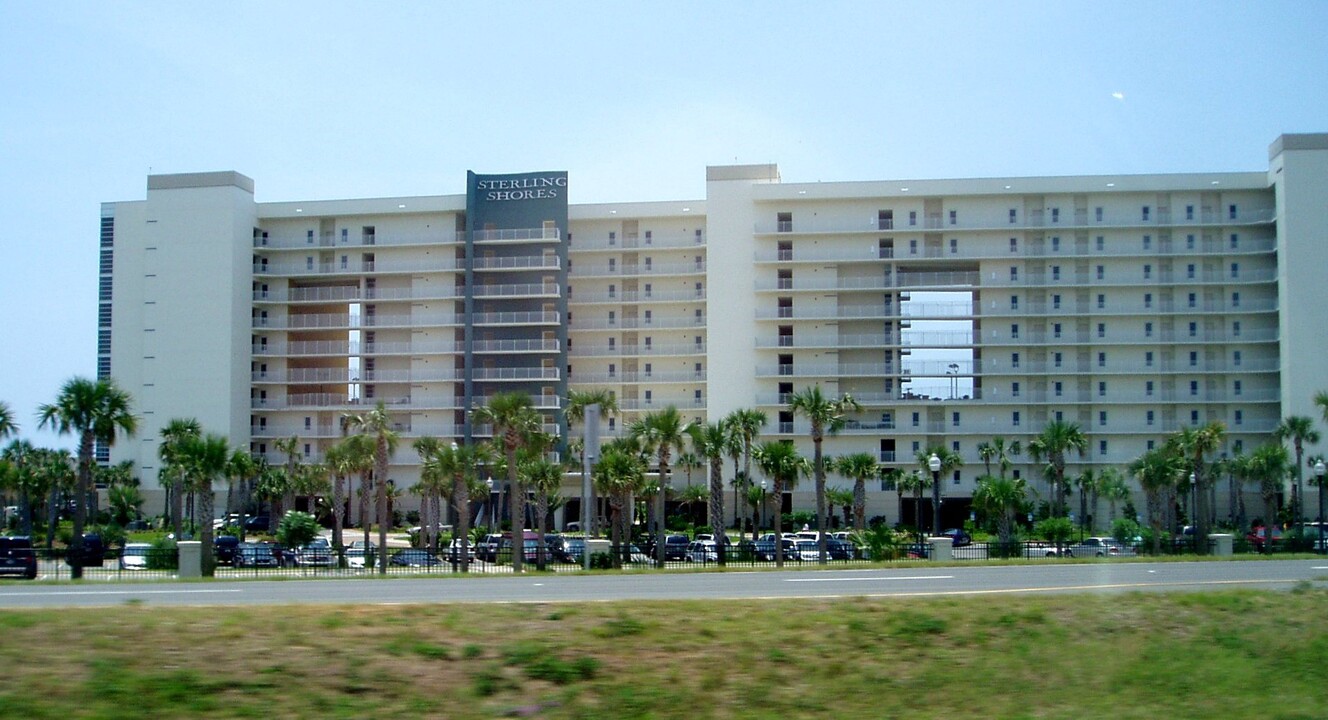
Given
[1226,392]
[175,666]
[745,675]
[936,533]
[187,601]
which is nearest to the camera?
[175,666]

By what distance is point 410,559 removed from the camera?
45.9 m

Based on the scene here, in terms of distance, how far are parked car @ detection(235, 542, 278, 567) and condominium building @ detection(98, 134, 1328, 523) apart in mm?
42526

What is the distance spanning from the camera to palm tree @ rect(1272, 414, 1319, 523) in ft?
254

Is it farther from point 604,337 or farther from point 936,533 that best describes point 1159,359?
point 604,337

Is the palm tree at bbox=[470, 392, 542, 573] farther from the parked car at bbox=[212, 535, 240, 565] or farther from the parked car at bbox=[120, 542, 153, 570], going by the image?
the parked car at bbox=[120, 542, 153, 570]

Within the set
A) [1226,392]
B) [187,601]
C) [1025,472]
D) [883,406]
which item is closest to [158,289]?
[883,406]

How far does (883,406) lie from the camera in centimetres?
8719

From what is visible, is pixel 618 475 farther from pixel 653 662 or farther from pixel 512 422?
pixel 653 662

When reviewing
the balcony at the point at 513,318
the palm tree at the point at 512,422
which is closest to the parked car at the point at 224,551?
the palm tree at the point at 512,422

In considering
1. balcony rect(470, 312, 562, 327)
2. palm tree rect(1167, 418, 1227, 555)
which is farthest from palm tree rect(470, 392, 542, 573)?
balcony rect(470, 312, 562, 327)

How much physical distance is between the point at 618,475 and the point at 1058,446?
113ft

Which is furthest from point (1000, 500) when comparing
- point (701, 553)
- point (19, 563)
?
point (19, 563)

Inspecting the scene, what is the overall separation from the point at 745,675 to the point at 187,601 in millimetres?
13690

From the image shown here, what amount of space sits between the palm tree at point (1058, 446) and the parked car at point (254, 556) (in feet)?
172
